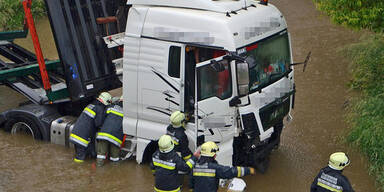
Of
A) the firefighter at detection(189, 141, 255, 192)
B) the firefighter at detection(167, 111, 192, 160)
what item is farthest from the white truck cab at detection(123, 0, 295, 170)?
the firefighter at detection(189, 141, 255, 192)

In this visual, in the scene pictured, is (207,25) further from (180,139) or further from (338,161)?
(338,161)

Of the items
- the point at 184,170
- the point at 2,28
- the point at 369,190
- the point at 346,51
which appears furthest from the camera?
the point at 2,28

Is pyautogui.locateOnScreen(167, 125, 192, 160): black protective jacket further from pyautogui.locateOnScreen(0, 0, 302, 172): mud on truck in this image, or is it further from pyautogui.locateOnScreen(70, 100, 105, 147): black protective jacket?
pyautogui.locateOnScreen(70, 100, 105, 147): black protective jacket

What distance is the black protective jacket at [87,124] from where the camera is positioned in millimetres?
7520

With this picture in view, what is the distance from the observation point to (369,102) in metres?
8.96

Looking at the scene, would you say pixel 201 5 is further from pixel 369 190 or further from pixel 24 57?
pixel 24 57

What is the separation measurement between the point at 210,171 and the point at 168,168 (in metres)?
0.56

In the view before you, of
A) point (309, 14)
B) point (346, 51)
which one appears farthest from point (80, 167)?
point (309, 14)

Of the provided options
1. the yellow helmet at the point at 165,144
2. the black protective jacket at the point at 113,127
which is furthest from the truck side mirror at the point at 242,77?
the black protective jacket at the point at 113,127

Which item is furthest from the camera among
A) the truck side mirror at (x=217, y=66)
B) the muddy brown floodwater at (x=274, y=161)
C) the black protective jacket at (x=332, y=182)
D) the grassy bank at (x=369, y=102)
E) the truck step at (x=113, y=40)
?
the grassy bank at (x=369, y=102)

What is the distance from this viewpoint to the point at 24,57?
31.3 feet

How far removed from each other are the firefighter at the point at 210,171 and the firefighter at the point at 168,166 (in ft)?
0.75

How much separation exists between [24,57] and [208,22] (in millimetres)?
4871

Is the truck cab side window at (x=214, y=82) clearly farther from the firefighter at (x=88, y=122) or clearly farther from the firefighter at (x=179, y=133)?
the firefighter at (x=88, y=122)
